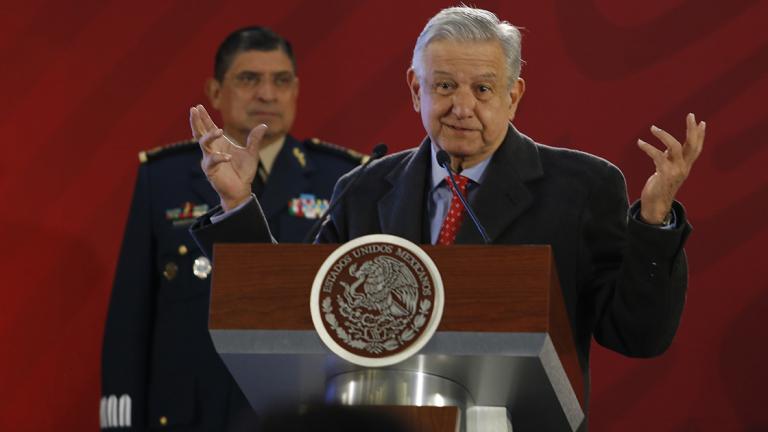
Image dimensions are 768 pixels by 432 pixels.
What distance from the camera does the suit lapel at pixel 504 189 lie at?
2621mm

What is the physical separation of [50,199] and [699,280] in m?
2.00

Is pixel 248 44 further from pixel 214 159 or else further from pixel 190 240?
pixel 214 159

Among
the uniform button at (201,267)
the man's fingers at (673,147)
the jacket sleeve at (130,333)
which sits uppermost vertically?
the man's fingers at (673,147)

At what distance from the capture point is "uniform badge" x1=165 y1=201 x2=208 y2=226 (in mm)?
4211

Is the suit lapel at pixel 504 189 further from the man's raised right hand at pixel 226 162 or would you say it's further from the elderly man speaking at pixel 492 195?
the man's raised right hand at pixel 226 162

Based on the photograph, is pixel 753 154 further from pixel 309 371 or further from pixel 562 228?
pixel 309 371

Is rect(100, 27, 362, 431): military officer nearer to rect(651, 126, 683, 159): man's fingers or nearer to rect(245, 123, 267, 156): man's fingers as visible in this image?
rect(245, 123, 267, 156): man's fingers

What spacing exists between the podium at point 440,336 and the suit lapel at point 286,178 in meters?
1.89

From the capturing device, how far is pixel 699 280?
14.3 ft

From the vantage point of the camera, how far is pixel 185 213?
423cm

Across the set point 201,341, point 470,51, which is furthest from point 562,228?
point 201,341

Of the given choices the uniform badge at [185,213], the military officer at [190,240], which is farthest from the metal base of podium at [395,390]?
the uniform badge at [185,213]

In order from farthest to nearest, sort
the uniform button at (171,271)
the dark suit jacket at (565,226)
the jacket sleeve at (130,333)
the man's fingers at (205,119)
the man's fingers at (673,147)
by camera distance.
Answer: the uniform button at (171,271) → the jacket sleeve at (130,333) → the man's fingers at (205,119) → the dark suit jacket at (565,226) → the man's fingers at (673,147)

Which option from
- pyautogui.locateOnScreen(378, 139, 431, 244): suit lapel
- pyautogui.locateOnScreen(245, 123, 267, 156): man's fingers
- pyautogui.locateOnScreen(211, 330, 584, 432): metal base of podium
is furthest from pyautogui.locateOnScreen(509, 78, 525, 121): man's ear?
pyautogui.locateOnScreen(211, 330, 584, 432): metal base of podium
